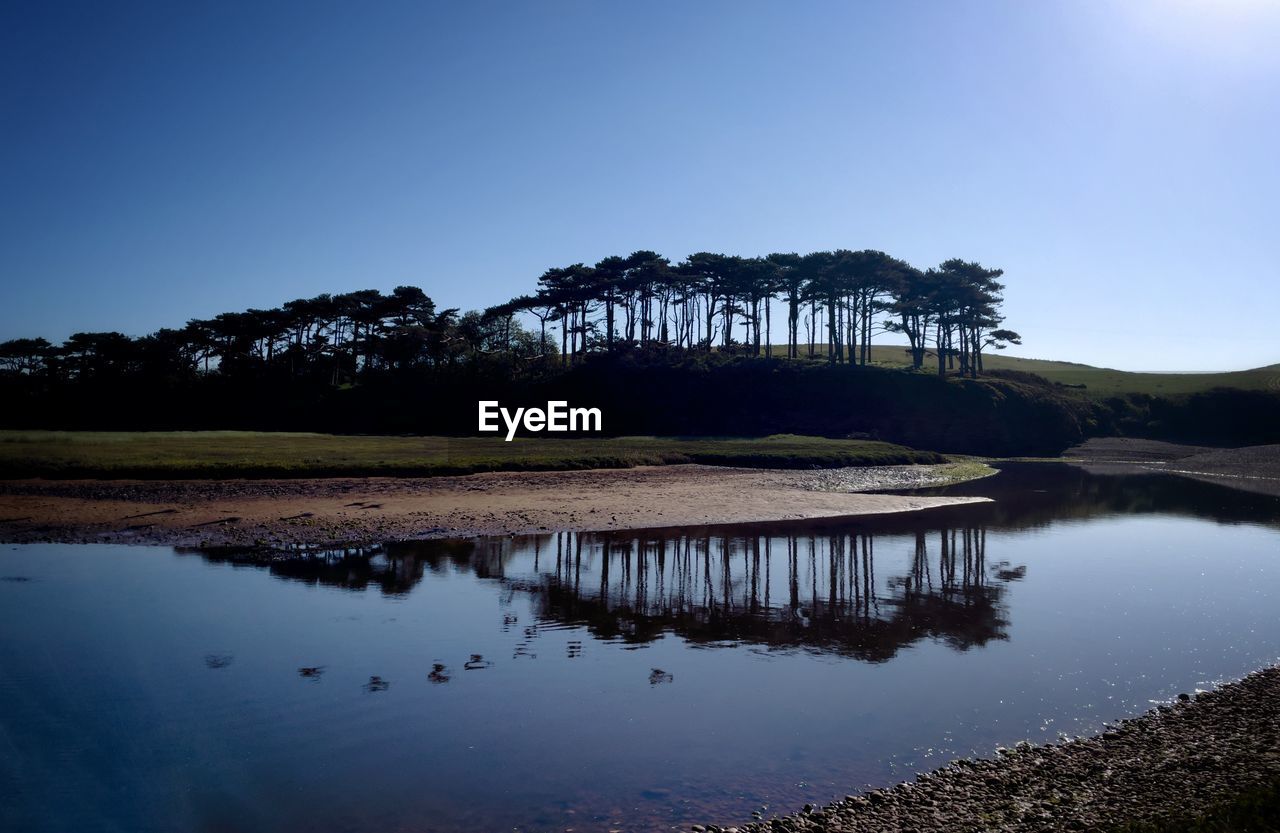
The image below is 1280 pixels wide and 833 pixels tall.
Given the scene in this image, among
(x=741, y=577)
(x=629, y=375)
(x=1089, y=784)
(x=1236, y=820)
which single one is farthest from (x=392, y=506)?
(x=629, y=375)

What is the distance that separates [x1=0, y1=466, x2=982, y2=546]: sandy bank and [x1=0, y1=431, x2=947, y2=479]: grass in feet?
4.50

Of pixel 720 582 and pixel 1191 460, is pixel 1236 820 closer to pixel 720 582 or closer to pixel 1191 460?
pixel 720 582

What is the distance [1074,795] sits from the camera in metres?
9.00

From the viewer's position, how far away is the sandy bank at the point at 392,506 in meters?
27.0

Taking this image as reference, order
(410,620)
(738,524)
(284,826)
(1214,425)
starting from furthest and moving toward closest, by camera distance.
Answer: (1214,425) < (738,524) < (410,620) < (284,826)

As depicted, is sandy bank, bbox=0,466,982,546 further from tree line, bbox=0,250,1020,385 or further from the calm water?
tree line, bbox=0,250,1020,385

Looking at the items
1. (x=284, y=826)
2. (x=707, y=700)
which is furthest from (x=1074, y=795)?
(x=284, y=826)

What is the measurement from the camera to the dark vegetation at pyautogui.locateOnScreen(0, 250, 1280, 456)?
258 feet

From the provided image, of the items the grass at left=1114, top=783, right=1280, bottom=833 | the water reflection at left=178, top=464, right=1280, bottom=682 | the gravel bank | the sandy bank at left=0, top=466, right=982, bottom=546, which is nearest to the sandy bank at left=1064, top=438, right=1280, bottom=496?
the water reflection at left=178, top=464, right=1280, bottom=682

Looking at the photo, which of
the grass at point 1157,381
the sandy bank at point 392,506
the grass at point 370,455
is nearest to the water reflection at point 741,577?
the sandy bank at point 392,506

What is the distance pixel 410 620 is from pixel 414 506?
1513cm

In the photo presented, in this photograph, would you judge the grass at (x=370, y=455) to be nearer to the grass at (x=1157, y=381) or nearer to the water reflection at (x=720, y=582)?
the water reflection at (x=720, y=582)

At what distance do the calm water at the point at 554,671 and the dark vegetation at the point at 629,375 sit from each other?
5274 centimetres

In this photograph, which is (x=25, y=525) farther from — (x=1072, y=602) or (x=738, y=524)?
(x=1072, y=602)
